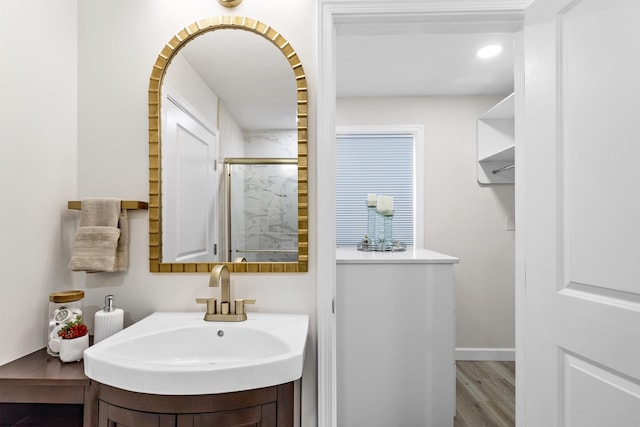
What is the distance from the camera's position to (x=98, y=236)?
133cm

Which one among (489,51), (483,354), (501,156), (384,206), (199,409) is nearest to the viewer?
(199,409)

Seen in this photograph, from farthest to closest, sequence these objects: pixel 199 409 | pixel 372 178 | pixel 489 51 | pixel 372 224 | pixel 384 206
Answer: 1. pixel 372 178
2. pixel 372 224
3. pixel 384 206
4. pixel 489 51
5. pixel 199 409

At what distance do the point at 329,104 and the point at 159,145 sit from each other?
0.66 meters

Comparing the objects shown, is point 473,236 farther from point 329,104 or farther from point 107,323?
point 107,323

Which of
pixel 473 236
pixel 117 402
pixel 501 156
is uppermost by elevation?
pixel 501 156

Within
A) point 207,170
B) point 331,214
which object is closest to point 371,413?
point 331,214

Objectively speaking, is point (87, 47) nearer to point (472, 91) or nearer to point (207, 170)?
point (207, 170)

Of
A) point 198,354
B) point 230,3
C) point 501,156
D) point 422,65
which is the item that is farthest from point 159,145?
point 501,156

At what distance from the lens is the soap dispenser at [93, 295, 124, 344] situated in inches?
50.0

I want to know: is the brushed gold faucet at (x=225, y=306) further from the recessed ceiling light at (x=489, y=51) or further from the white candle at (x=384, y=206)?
the recessed ceiling light at (x=489, y=51)

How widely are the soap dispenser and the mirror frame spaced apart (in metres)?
0.19

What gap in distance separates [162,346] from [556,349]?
129 cm

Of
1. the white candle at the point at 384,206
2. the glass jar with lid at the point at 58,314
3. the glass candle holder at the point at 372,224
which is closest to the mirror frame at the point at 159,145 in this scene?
the glass jar with lid at the point at 58,314

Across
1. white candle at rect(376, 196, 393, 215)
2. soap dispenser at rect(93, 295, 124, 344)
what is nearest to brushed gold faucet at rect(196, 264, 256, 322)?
soap dispenser at rect(93, 295, 124, 344)
